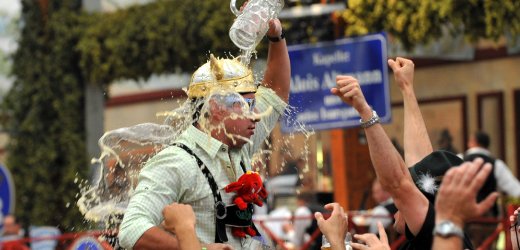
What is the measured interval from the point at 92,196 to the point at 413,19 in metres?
6.59

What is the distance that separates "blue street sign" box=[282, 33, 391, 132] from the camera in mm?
9531

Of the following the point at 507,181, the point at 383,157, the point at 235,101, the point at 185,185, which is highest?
the point at 235,101

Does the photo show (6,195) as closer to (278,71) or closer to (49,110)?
(49,110)

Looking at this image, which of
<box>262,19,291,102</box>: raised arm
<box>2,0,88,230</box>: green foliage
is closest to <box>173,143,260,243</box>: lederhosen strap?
<box>262,19,291,102</box>: raised arm

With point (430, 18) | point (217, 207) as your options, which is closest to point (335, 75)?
point (430, 18)

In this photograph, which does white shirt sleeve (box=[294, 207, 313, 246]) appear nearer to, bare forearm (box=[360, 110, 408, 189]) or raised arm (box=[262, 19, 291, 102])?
raised arm (box=[262, 19, 291, 102])

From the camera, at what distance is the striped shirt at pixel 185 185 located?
15.7 ft

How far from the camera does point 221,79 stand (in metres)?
5.02

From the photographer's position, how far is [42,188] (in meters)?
14.8

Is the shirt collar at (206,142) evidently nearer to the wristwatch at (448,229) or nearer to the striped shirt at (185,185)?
the striped shirt at (185,185)

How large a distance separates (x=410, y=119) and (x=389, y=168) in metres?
0.80

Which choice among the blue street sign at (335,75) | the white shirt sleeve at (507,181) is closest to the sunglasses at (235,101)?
the blue street sign at (335,75)

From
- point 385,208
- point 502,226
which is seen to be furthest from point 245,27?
point 385,208

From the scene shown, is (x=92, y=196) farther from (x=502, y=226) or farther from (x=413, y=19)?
(x=413, y=19)
